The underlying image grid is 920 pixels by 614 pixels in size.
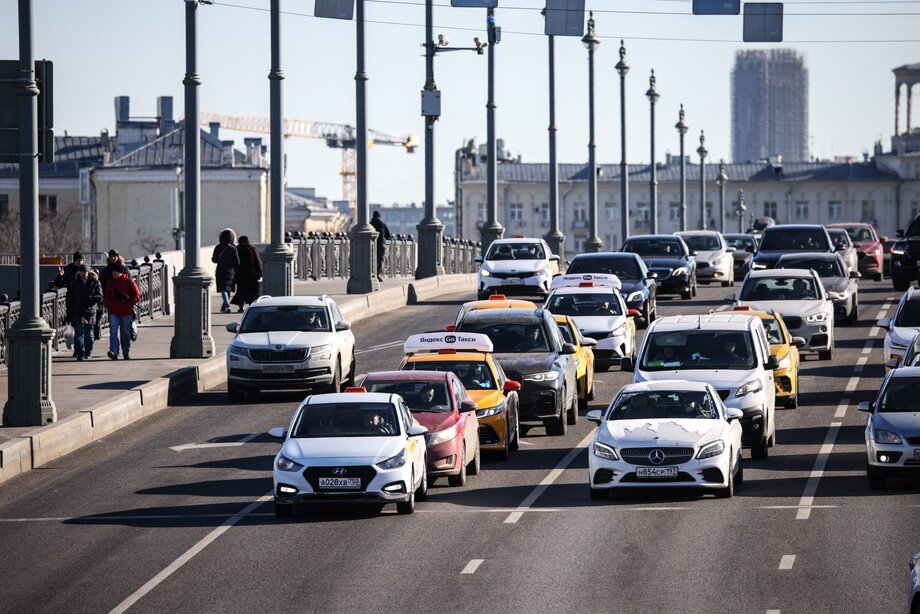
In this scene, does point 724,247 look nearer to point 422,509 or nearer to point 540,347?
point 540,347

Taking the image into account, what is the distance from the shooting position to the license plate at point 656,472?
754 inches

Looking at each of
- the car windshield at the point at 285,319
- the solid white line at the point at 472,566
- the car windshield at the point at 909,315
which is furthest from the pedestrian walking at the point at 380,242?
the solid white line at the point at 472,566

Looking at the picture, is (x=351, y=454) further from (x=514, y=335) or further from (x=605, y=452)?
(x=514, y=335)

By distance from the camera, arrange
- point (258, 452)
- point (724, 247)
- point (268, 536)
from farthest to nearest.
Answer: point (724, 247) → point (258, 452) → point (268, 536)

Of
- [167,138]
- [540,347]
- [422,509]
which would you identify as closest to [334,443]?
[422,509]

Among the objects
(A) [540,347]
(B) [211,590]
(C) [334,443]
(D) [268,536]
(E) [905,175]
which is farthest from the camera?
(E) [905,175]

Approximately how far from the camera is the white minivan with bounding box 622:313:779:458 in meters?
22.4

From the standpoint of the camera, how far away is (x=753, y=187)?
181 meters

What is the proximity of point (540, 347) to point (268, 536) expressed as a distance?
30.4 ft

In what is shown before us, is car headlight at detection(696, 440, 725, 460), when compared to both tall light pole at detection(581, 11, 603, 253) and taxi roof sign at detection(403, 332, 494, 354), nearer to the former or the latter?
taxi roof sign at detection(403, 332, 494, 354)

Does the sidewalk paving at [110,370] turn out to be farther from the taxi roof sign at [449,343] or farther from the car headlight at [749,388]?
the car headlight at [749,388]

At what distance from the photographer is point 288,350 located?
91.8 feet

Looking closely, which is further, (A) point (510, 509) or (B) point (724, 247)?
(B) point (724, 247)

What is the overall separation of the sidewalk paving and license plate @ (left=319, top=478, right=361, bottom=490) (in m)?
5.78
